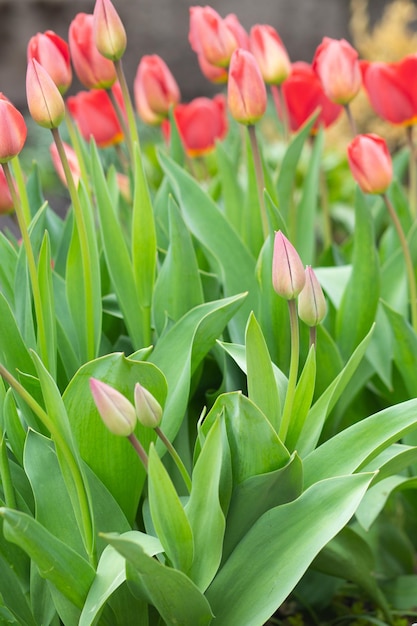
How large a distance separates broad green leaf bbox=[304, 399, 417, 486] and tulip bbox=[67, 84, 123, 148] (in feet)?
2.35

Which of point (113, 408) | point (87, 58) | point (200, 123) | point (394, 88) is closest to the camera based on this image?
point (113, 408)

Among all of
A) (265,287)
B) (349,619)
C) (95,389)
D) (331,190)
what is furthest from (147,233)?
(331,190)

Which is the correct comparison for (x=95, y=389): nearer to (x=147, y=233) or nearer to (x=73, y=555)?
(x=73, y=555)

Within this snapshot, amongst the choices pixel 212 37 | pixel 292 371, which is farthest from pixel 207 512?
pixel 212 37

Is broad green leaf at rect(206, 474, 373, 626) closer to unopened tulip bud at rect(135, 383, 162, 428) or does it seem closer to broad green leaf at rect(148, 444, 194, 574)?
broad green leaf at rect(148, 444, 194, 574)

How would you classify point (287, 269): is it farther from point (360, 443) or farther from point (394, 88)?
point (394, 88)

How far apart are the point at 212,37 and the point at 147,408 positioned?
0.62 m

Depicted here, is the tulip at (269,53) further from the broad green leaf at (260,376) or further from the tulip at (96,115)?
the broad green leaf at (260,376)

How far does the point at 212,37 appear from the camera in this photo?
109cm

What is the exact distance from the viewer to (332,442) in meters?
0.82

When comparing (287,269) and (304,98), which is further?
(304,98)

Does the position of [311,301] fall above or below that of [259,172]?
below

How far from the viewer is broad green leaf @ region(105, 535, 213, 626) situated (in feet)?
2.16

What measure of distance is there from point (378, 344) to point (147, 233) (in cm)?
34
